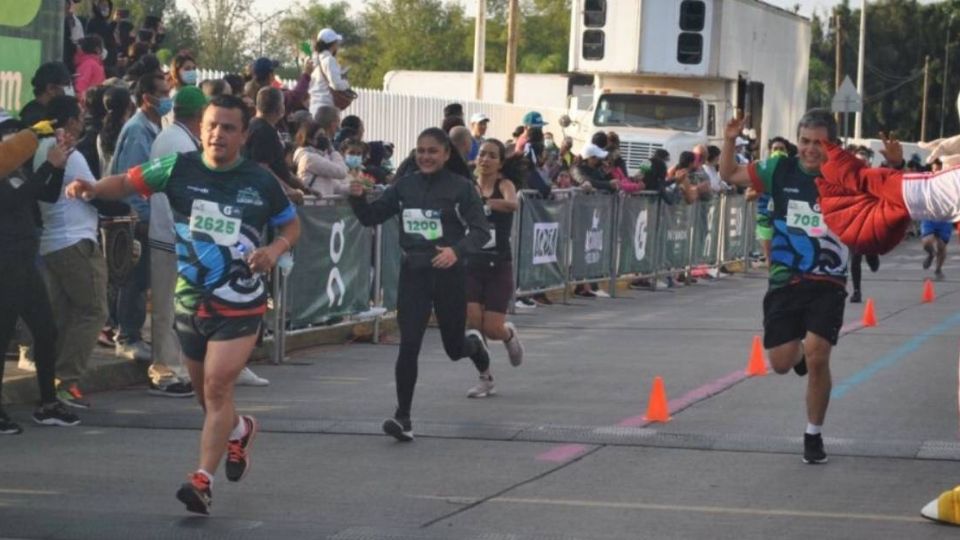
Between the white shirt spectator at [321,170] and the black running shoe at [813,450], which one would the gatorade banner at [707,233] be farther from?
the black running shoe at [813,450]

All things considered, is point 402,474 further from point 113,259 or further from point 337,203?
point 337,203

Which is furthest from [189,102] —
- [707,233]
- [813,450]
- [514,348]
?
[707,233]

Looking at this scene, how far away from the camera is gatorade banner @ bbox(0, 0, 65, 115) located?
13.0 m

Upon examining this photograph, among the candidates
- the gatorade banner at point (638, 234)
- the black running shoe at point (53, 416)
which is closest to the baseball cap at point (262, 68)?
the black running shoe at point (53, 416)

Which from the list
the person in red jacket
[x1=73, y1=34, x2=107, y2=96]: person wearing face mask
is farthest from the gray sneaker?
[x1=73, y1=34, x2=107, y2=96]: person wearing face mask

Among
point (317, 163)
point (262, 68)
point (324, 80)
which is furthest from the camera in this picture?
point (324, 80)

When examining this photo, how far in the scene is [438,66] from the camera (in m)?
89.2

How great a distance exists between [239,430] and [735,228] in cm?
2042

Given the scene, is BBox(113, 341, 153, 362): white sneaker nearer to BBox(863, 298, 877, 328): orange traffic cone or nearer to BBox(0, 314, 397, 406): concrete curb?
BBox(0, 314, 397, 406): concrete curb

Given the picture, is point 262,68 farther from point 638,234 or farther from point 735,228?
point 735,228

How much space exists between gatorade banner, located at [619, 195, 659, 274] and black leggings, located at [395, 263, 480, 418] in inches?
462

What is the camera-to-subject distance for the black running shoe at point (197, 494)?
802 centimetres

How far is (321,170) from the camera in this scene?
1530cm

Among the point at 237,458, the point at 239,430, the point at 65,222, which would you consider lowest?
the point at 237,458
